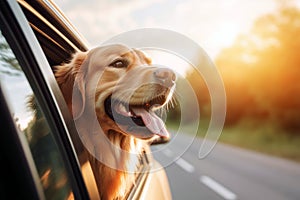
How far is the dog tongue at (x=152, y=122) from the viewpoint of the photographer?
2.29m

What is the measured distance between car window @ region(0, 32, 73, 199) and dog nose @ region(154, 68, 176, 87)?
94 cm

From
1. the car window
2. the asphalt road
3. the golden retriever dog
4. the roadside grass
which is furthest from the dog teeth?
the roadside grass

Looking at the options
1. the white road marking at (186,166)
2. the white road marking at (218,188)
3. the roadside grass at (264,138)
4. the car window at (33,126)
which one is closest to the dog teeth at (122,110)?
the car window at (33,126)

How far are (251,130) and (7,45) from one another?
72.3 ft

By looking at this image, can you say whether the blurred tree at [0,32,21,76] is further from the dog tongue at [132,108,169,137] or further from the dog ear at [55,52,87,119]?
the dog tongue at [132,108,169,137]

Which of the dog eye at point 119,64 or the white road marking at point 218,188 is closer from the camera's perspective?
the dog eye at point 119,64

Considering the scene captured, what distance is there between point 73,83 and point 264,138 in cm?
1771

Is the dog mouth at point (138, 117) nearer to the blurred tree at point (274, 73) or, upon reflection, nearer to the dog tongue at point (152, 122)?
the dog tongue at point (152, 122)

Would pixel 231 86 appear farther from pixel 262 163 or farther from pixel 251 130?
pixel 262 163

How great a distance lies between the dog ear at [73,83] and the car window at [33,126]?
2.37 ft

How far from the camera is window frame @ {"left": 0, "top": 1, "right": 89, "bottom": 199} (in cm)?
129

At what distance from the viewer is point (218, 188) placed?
8.65 meters

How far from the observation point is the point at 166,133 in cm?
236

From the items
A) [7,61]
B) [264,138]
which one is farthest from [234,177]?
[264,138]
